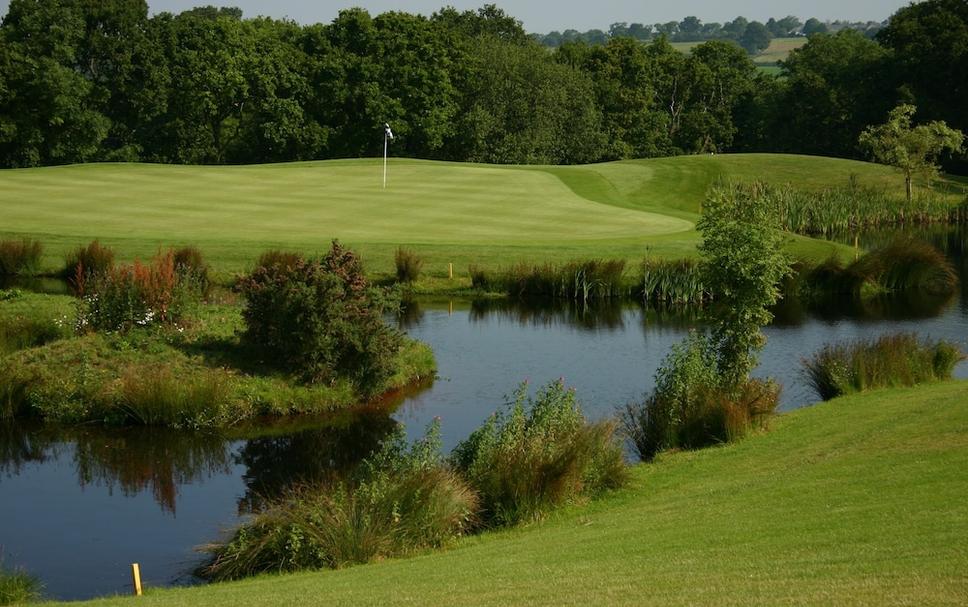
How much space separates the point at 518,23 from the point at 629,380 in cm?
8724

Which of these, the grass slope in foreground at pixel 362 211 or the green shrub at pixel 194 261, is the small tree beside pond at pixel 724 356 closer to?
the grass slope in foreground at pixel 362 211

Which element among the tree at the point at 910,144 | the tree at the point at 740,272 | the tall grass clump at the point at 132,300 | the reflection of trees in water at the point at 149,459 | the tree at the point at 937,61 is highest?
the tree at the point at 937,61

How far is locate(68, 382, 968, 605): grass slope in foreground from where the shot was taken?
380 inches

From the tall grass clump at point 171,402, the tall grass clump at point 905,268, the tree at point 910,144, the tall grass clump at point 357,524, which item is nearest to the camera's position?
the tall grass clump at point 357,524

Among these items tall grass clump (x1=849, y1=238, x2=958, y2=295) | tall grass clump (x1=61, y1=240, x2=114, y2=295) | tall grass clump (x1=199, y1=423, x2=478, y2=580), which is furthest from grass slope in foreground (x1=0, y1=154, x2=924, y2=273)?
tall grass clump (x1=199, y1=423, x2=478, y2=580)

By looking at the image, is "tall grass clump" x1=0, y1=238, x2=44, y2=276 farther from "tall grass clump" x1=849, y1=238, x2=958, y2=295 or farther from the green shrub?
"tall grass clump" x1=849, y1=238, x2=958, y2=295

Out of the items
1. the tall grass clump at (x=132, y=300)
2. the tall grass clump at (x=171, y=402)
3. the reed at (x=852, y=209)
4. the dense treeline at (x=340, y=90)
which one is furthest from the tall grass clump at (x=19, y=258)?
the dense treeline at (x=340, y=90)

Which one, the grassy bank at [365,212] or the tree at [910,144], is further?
the tree at [910,144]

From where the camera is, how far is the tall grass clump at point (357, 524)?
43.9ft

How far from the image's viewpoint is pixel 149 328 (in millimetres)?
23750

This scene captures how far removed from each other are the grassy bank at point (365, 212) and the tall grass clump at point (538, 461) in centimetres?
1880

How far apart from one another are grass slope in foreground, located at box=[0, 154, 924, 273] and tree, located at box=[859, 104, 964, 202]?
11.0 m

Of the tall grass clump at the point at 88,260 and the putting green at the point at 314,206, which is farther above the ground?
the putting green at the point at 314,206

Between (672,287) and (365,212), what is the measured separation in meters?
13.7
